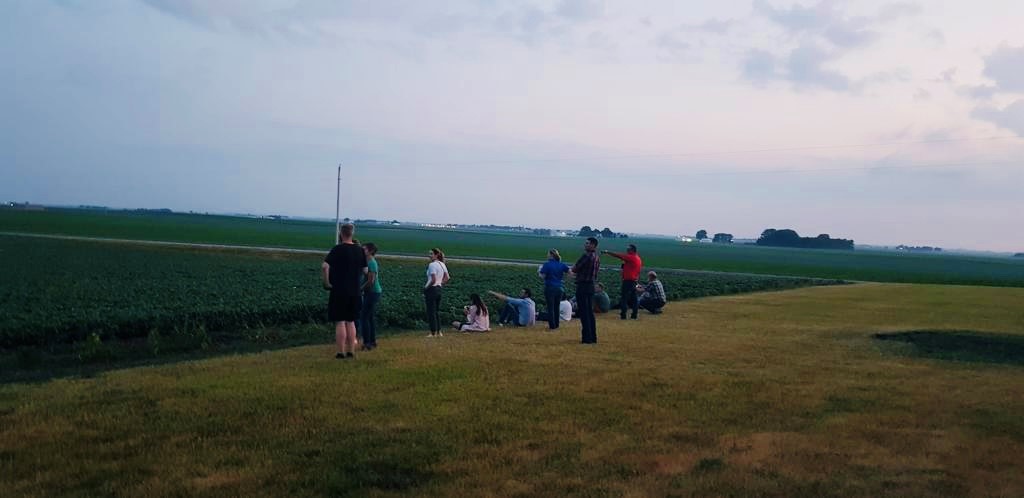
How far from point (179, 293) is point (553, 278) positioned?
12.2 m

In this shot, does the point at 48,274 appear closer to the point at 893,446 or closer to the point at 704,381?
the point at 704,381

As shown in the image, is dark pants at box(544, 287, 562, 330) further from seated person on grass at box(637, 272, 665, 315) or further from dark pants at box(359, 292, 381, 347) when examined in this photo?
seated person on grass at box(637, 272, 665, 315)

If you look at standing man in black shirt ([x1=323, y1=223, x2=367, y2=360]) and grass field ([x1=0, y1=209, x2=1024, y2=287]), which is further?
grass field ([x1=0, y1=209, x2=1024, y2=287])

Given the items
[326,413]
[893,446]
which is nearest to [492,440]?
[326,413]

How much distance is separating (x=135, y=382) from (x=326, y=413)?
3.28 metres

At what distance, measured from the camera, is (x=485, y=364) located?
11820 millimetres

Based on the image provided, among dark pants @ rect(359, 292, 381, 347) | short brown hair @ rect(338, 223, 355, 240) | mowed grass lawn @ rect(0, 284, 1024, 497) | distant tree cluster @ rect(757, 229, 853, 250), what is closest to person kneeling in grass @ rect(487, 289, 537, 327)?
mowed grass lawn @ rect(0, 284, 1024, 497)

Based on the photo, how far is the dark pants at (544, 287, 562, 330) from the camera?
17333 millimetres

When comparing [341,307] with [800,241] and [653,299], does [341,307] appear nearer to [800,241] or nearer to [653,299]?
[653,299]

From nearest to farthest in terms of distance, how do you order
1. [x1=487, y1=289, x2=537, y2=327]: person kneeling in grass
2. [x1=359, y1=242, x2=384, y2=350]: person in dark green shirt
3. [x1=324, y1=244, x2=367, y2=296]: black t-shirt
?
[x1=324, y1=244, x2=367, y2=296]: black t-shirt
[x1=359, y1=242, x2=384, y2=350]: person in dark green shirt
[x1=487, y1=289, x2=537, y2=327]: person kneeling in grass

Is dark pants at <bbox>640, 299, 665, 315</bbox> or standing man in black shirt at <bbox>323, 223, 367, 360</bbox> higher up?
standing man in black shirt at <bbox>323, 223, 367, 360</bbox>

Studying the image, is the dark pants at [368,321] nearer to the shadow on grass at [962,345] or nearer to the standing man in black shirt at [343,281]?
the standing man in black shirt at [343,281]

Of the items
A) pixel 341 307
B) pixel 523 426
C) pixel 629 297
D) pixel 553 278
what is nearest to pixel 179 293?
pixel 553 278

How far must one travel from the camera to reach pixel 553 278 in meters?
17.1
